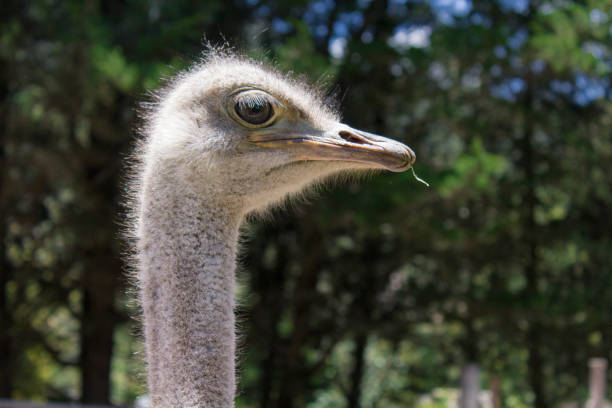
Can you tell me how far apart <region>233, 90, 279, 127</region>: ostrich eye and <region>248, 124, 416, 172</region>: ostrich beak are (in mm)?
32

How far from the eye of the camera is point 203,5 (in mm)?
6535

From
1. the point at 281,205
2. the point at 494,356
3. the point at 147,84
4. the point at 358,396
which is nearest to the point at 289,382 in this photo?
the point at 358,396

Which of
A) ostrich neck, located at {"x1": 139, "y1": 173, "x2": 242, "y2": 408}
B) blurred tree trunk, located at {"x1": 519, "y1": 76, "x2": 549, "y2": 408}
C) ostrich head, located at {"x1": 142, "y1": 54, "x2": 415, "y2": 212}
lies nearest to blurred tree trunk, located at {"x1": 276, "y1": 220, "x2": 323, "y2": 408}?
blurred tree trunk, located at {"x1": 519, "y1": 76, "x2": 549, "y2": 408}

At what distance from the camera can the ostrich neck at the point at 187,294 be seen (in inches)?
67.9

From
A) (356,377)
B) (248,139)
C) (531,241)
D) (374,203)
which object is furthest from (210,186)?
(356,377)

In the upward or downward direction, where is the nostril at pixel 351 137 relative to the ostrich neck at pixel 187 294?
upward

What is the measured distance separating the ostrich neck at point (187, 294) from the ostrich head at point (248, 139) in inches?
2.9

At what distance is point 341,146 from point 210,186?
13.6 inches

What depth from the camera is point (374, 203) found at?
6008mm

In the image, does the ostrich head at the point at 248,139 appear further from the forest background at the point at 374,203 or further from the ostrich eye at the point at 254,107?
the forest background at the point at 374,203

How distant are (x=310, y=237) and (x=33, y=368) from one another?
4986mm

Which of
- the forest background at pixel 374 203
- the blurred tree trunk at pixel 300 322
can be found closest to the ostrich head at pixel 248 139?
the forest background at pixel 374 203

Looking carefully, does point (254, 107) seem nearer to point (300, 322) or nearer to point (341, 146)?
point (341, 146)

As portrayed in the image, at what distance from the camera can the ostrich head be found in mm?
1923
